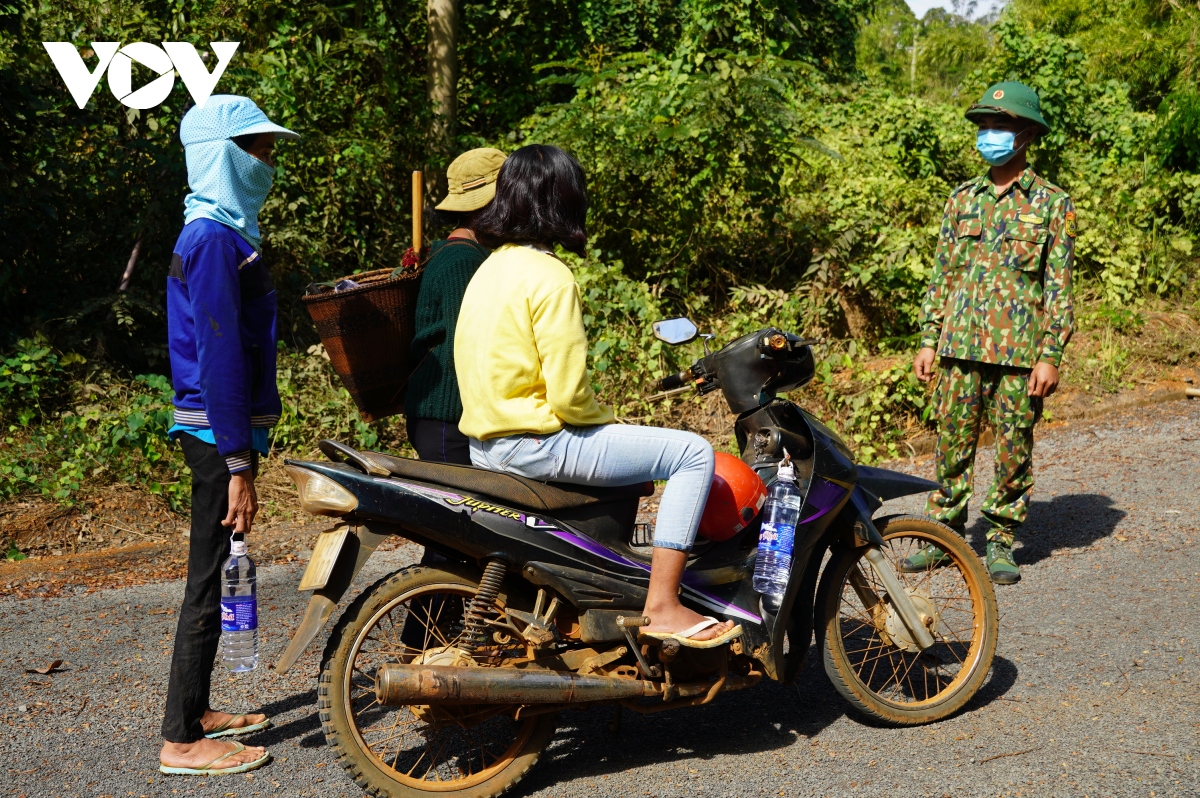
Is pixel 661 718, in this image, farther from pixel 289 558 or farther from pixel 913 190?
pixel 913 190

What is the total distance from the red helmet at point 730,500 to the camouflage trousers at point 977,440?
1996 mm

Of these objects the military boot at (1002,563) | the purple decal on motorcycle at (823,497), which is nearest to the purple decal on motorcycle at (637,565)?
the purple decal on motorcycle at (823,497)

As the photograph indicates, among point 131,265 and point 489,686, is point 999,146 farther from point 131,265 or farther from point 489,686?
point 131,265

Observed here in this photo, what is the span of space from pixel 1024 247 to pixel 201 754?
170 inches

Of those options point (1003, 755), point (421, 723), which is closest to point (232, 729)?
point (421, 723)

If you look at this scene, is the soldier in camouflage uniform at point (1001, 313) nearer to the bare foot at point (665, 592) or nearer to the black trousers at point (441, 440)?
the bare foot at point (665, 592)

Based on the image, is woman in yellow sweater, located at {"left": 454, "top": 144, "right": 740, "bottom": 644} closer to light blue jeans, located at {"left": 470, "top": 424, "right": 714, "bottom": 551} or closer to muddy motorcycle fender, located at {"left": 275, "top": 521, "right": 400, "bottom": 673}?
light blue jeans, located at {"left": 470, "top": 424, "right": 714, "bottom": 551}

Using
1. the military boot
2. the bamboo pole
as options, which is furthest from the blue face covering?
the military boot

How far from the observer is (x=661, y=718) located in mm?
4242

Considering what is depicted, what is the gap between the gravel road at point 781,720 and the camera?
3656mm

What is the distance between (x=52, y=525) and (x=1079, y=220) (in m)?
9.62

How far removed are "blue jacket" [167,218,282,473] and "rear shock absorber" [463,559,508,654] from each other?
2.85 ft

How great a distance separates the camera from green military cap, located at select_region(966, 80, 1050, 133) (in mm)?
5375

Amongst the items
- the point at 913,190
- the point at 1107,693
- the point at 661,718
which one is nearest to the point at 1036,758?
the point at 1107,693
